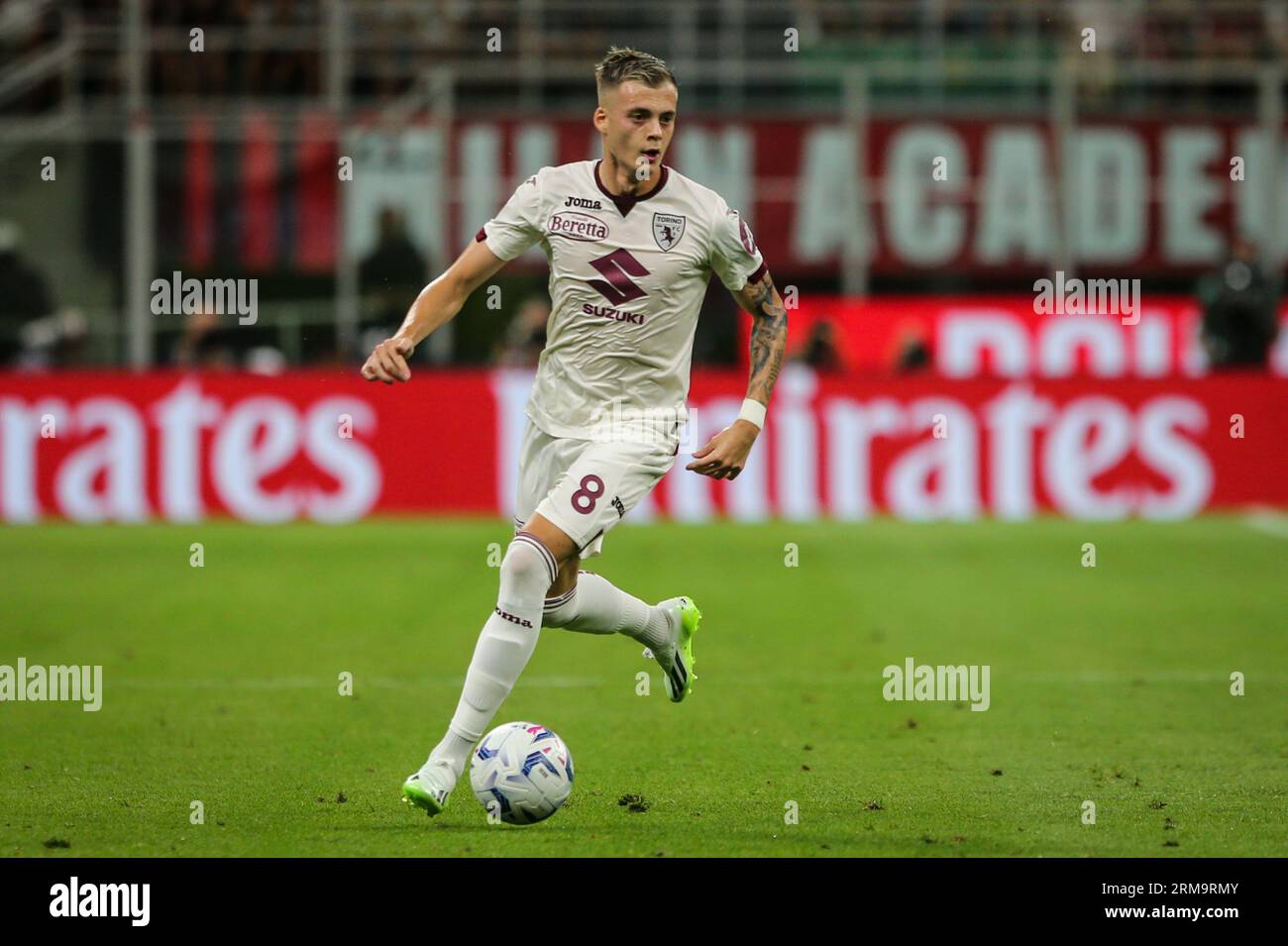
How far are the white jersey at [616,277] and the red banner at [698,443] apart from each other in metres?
10.8

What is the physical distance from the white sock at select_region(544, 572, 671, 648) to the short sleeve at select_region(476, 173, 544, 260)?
1.27m

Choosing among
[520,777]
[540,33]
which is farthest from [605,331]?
[540,33]

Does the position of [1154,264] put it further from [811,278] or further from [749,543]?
[749,543]

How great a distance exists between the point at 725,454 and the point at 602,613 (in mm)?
1043

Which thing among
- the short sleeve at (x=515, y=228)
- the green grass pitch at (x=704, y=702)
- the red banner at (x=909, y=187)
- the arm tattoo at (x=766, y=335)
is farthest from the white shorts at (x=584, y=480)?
the red banner at (x=909, y=187)

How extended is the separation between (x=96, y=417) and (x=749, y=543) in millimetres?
6214

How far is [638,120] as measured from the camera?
6832 mm

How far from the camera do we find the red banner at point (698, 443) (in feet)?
59.6

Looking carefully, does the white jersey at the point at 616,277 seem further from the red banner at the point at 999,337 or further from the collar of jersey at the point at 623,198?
the red banner at the point at 999,337

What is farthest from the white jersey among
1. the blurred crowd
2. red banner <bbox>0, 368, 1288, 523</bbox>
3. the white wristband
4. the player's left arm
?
the blurred crowd

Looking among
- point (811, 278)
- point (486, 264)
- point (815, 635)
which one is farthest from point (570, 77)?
point (486, 264)

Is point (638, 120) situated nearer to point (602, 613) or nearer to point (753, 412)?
point (753, 412)

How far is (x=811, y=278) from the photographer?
74.7 feet

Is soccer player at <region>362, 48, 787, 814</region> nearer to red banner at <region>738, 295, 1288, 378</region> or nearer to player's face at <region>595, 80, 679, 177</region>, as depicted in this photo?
player's face at <region>595, 80, 679, 177</region>
